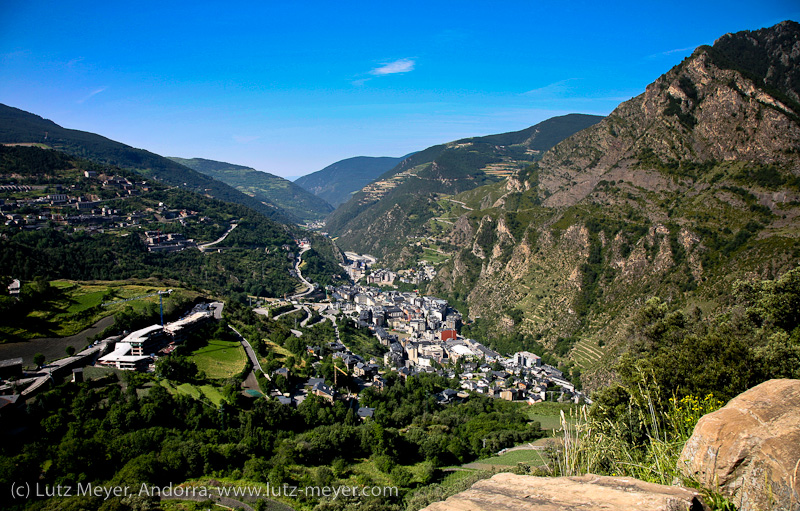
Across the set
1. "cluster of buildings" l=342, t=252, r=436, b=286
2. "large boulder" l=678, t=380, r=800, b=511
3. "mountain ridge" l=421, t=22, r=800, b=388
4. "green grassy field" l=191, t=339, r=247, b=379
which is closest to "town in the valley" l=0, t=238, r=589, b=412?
"green grassy field" l=191, t=339, r=247, b=379

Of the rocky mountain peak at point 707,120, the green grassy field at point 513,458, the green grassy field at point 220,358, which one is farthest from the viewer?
the rocky mountain peak at point 707,120

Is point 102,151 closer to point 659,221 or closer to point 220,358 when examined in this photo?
point 220,358

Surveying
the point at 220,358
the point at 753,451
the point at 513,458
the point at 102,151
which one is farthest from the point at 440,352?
the point at 102,151

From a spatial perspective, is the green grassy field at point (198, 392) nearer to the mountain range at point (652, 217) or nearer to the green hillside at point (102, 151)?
the mountain range at point (652, 217)

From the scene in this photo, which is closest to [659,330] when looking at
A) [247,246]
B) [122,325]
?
[122,325]

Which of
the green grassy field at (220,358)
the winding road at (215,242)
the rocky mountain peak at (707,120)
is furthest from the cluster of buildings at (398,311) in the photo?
the rocky mountain peak at (707,120)

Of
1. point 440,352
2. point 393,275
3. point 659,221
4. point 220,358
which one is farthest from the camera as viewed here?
point 393,275

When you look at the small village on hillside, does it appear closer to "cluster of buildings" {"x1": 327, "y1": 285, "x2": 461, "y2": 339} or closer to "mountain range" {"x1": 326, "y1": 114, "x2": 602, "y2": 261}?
"cluster of buildings" {"x1": 327, "y1": 285, "x2": 461, "y2": 339}
